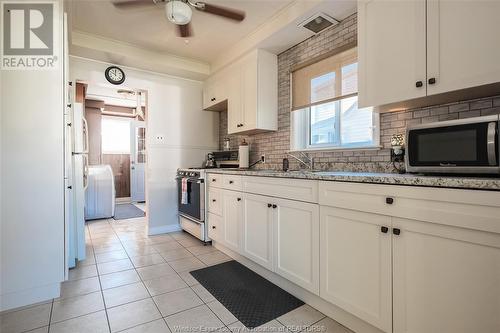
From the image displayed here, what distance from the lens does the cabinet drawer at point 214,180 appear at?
2941mm

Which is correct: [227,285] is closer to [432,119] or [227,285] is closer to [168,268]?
[168,268]

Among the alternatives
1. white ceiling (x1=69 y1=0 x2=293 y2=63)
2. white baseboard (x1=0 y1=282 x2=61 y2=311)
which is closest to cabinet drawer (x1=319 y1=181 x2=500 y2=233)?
white ceiling (x1=69 y1=0 x2=293 y2=63)

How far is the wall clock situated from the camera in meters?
3.45

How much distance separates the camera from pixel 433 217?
1180 millimetres

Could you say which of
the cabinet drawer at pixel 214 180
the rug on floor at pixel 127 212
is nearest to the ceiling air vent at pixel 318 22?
the cabinet drawer at pixel 214 180

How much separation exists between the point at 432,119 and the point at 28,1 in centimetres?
304

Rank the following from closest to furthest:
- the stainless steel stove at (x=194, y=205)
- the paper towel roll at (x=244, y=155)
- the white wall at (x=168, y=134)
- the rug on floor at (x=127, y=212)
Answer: the stainless steel stove at (x=194, y=205) → the paper towel roll at (x=244, y=155) → the white wall at (x=168, y=134) → the rug on floor at (x=127, y=212)

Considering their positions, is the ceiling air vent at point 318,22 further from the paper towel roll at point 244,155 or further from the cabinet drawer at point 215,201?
the cabinet drawer at point 215,201

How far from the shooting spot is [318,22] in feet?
7.88

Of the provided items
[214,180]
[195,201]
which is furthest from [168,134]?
[214,180]

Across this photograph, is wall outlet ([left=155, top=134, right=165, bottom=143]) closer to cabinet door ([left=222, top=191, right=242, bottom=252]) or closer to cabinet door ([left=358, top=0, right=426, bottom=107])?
cabinet door ([left=222, top=191, right=242, bottom=252])

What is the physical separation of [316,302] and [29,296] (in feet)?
6.94

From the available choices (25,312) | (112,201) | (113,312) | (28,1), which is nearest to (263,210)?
(113,312)

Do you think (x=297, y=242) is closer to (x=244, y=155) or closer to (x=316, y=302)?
(x=316, y=302)
